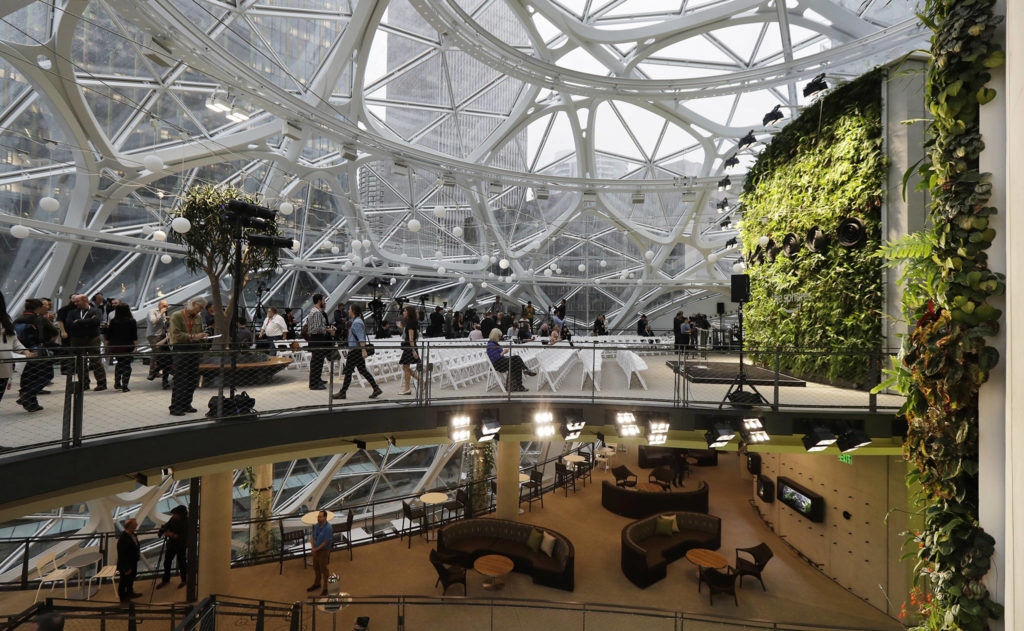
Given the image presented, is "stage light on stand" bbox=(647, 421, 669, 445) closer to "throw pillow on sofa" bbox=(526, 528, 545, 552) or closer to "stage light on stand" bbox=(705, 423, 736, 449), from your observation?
"stage light on stand" bbox=(705, 423, 736, 449)

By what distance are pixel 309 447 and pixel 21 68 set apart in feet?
37.6

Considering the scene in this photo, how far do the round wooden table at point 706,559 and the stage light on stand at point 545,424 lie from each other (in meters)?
5.11

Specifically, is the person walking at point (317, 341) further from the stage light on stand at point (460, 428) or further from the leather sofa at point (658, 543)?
the leather sofa at point (658, 543)

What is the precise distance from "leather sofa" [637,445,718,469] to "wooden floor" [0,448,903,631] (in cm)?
554

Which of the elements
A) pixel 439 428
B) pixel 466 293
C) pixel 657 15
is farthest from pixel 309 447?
pixel 466 293

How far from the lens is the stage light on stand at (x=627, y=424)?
9320 millimetres

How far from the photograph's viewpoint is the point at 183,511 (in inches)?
460

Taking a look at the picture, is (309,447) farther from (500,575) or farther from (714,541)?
(714,541)

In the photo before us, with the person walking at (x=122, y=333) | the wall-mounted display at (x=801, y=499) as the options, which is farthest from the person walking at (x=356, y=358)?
the wall-mounted display at (x=801, y=499)

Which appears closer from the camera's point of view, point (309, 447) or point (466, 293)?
point (309, 447)

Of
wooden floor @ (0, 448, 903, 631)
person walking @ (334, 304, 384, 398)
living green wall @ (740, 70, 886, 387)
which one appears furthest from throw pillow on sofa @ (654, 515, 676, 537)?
person walking @ (334, 304, 384, 398)

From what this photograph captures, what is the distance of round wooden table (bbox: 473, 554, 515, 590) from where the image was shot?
11.0 m

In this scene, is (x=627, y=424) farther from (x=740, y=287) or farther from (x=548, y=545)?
(x=548, y=545)

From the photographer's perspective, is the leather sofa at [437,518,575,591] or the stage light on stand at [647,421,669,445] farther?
the leather sofa at [437,518,575,591]
